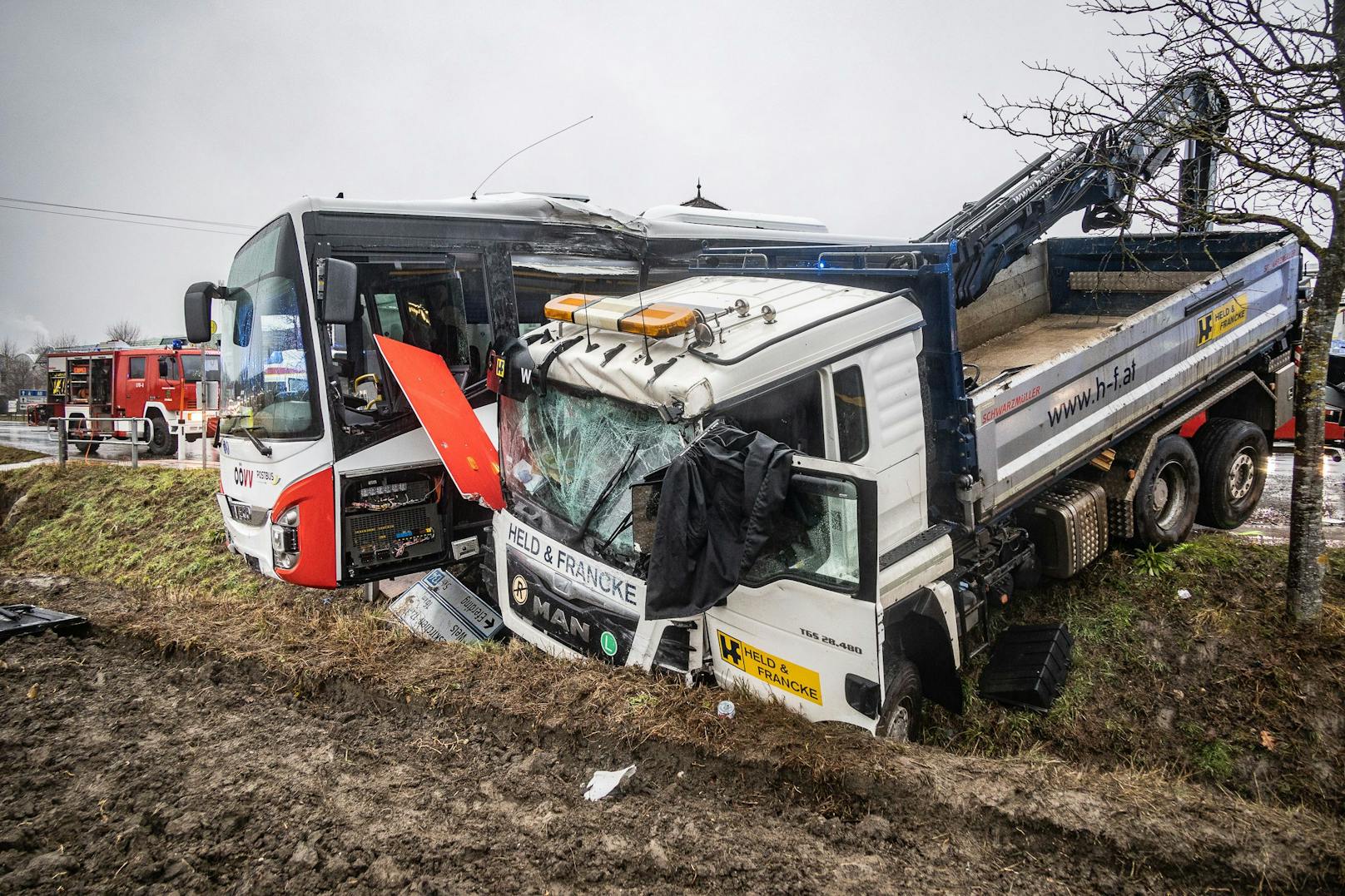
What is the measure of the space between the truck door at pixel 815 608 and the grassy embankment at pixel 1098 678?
0.16 m

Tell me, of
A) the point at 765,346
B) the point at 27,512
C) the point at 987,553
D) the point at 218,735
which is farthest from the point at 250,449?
the point at 27,512

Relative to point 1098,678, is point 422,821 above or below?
above

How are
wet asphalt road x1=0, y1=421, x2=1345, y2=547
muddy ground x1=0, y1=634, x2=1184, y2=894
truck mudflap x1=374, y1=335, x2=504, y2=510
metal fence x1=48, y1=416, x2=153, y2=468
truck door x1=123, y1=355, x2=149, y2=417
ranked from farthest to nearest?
1. truck door x1=123, y1=355, x2=149, y2=417
2. metal fence x1=48, y1=416, x2=153, y2=468
3. wet asphalt road x1=0, y1=421, x2=1345, y2=547
4. truck mudflap x1=374, y1=335, x2=504, y2=510
5. muddy ground x1=0, y1=634, x2=1184, y2=894

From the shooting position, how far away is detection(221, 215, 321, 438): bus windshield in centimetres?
589

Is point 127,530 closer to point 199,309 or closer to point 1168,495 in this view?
point 199,309

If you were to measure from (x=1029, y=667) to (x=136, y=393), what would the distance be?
1851 cm

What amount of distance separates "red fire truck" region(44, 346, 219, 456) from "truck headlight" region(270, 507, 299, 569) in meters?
11.5

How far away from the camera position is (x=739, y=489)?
3584 mm

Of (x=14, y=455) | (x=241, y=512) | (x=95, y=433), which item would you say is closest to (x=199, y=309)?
(x=241, y=512)

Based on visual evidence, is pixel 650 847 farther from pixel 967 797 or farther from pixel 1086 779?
pixel 1086 779

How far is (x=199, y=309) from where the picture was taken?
21.3ft

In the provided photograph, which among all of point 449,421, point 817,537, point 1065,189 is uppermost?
point 1065,189

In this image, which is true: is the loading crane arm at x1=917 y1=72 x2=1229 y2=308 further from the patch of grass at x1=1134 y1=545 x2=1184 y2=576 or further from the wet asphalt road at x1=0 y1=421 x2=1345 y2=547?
the wet asphalt road at x1=0 y1=421 x2=1345 y2=547

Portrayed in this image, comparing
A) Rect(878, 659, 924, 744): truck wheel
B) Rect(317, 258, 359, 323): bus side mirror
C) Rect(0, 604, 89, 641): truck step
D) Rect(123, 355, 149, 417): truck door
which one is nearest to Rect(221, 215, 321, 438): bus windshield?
Rect(317, 258, 359, 323): bus side mirror
